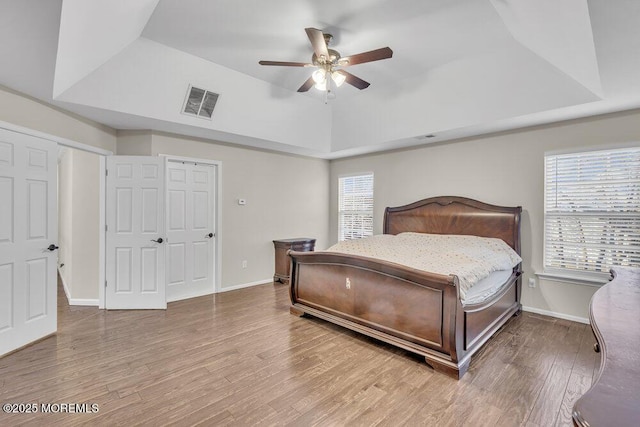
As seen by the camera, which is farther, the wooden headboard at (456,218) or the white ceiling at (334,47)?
the wooden headboard at (456,218)

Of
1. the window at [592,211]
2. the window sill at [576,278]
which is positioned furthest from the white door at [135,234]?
the window at [592,211]

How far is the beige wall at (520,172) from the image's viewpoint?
3.51m

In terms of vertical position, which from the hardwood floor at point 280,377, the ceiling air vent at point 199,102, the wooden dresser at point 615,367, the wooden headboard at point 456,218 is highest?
the ceiling air vent at point 199,102

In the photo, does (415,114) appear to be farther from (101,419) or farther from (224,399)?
(101,419)

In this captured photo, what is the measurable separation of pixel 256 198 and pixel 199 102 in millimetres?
1945

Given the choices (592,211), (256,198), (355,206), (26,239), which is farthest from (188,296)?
(592,211)

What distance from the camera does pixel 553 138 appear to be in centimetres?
376

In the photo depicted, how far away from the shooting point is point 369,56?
8.63 feet

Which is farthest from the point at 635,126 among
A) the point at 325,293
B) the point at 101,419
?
the point at 101,419

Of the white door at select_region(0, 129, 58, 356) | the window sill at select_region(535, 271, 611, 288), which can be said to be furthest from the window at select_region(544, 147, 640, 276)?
the white door at select_region(0, 129, 58, 356)

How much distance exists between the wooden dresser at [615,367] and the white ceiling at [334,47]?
1.80 m

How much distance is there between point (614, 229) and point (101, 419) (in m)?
5.14

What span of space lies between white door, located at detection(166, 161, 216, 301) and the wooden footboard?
176cm

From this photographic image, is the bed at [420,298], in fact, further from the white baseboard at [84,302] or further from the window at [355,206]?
the white baseboard at [84,302]
